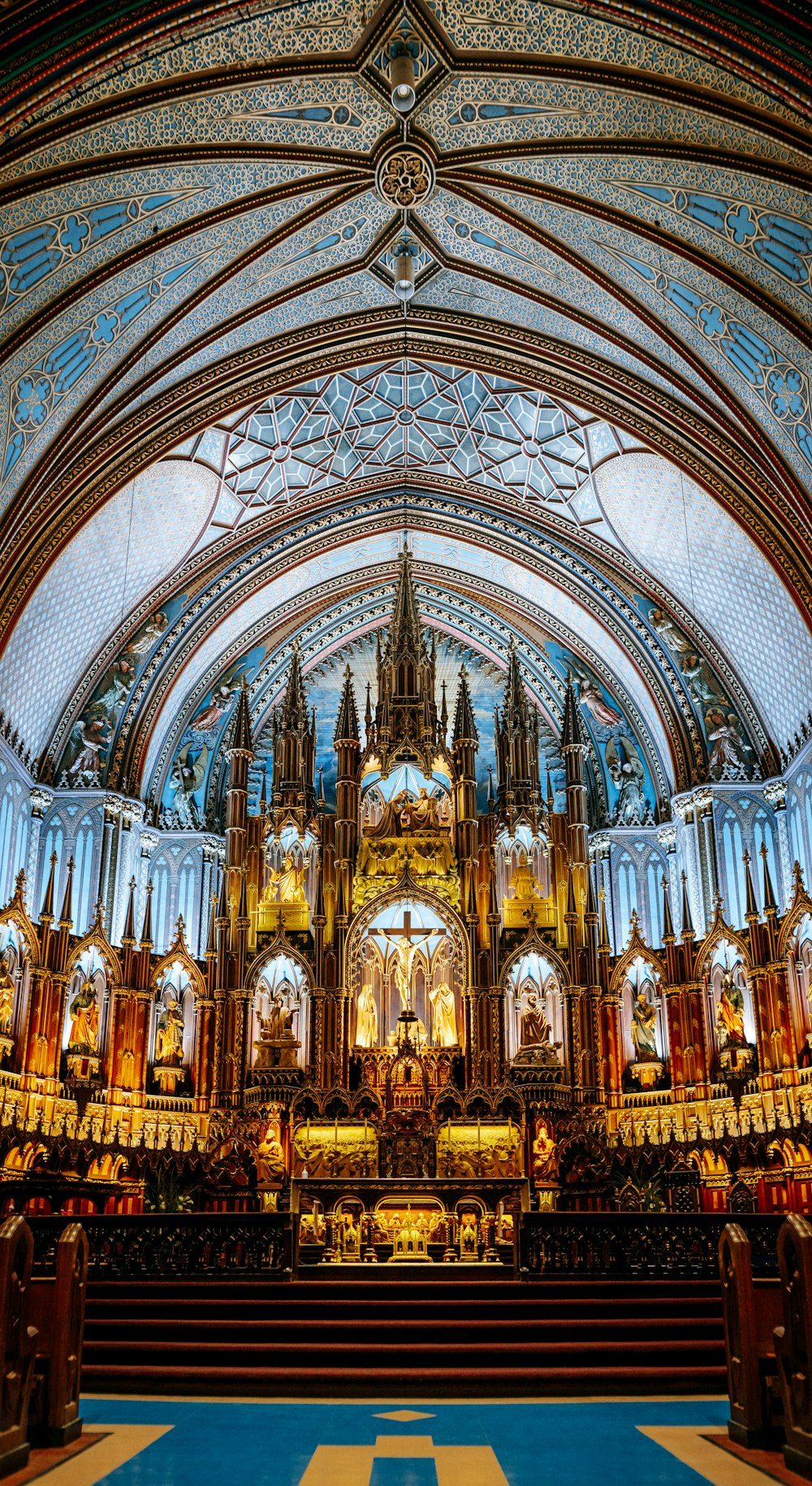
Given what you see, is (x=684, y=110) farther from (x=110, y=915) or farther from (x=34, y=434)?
(x=110, y=915)

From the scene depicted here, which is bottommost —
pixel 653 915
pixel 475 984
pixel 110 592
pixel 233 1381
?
pixel 233 1381

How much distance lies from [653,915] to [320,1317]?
16399 millimetres

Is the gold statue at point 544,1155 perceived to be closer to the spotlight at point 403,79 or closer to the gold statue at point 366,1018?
the gold statue at point 366,1018

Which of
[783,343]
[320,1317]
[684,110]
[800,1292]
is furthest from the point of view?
[783,343]

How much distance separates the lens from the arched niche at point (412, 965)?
26.1 metres

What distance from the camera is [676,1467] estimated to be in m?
6.60

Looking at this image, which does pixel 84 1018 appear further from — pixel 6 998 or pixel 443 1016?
pixel 443 1016

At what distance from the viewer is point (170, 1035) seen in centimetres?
2498

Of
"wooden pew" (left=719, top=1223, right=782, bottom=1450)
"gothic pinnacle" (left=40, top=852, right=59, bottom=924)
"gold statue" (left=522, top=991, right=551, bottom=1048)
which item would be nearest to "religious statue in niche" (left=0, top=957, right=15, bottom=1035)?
"gothic pinnacle" (left=40, top=852, right=59, bottom=924)

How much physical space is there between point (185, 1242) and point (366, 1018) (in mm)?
11885

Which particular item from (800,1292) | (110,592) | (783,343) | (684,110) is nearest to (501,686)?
(110,592)

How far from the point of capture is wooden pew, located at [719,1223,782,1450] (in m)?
7.14

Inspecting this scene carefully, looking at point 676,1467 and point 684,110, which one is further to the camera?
point 684,110

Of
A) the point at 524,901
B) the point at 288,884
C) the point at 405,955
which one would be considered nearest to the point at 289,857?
the point at 288,884
